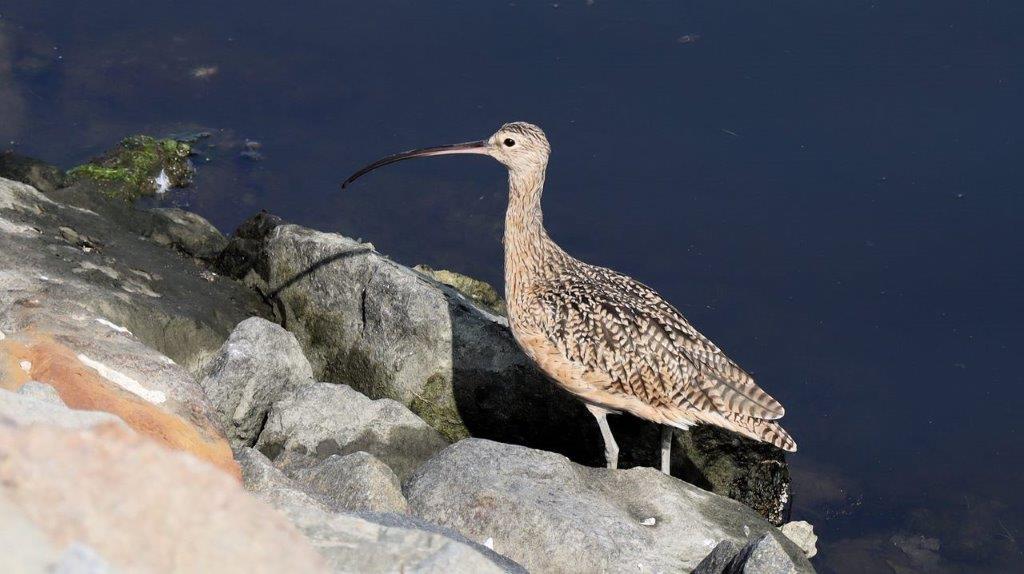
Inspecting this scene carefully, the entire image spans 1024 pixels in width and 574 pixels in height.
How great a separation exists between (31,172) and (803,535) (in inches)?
280

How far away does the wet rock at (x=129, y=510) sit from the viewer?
294 centimetres

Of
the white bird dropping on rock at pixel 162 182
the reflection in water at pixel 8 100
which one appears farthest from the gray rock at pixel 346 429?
the reflection in water at pixel 8 100

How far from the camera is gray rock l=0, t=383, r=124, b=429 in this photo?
138 inches

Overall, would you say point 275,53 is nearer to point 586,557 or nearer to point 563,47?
point 563,47

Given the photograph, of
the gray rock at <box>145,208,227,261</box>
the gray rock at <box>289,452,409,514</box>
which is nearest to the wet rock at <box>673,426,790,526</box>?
the gray rock at <box>289,452,409,514</box>

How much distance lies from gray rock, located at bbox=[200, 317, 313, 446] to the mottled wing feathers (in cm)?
176

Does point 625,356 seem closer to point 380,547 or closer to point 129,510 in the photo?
point 380,547

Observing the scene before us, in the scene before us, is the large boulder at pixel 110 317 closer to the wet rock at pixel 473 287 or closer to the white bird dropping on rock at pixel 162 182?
the wet rock at pixel 473 287

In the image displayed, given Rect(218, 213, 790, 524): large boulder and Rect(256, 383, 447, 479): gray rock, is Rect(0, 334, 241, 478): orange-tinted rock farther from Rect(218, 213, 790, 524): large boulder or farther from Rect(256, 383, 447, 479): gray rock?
Rect(218, 213, 790, 524): large boulder

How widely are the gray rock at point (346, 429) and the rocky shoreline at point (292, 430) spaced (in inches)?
0.5

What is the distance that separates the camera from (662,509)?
6695mm

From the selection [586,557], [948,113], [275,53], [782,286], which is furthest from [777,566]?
[275,53]

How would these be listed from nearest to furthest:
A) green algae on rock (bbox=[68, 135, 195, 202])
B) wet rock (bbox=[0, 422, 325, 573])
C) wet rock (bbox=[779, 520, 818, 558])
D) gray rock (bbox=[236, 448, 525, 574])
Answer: wet rock (bbox=[0, 422, 325, 573])
gray rock (bbox=[236, 448, 525, 574])
wet rock (bbox=[779, 520, 818, 558])
green algae on rock (bbox=[68, 135, 195, 202])

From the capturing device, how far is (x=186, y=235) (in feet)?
32.9
